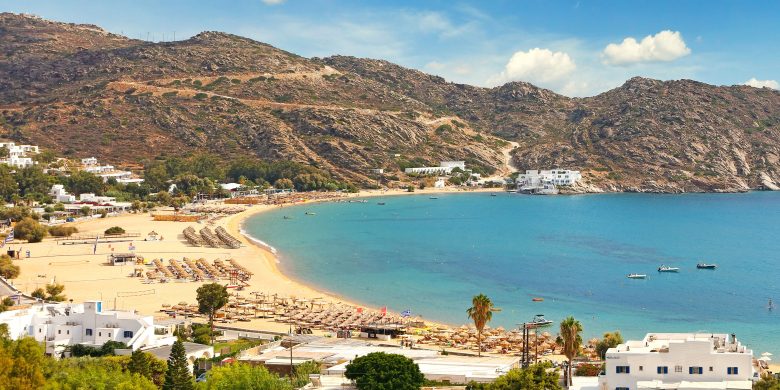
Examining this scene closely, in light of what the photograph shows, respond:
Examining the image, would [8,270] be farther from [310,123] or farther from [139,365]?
[310,123]

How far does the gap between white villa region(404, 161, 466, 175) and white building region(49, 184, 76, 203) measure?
73.5 metres

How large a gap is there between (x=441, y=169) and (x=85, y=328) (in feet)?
442

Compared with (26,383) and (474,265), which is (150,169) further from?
(26,383)


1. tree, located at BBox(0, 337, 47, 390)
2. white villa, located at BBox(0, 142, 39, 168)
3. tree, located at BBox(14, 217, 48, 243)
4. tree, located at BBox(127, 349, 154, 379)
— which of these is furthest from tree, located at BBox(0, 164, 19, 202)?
tree, located at BBox(0, 337, 47, 390)

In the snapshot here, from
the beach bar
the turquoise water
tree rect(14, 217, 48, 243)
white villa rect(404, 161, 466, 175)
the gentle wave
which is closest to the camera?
the turquoise water

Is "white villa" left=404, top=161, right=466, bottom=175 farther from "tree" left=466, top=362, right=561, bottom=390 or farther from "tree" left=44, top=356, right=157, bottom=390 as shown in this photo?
"tree" left=466, top=362, right=561, bottom=390

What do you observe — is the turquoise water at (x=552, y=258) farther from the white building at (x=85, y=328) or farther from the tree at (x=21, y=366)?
the tree at (x=21, y=366)

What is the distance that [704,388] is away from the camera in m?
24.5

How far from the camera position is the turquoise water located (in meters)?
53.5

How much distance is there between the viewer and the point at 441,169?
168m

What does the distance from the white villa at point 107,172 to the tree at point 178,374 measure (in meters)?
101

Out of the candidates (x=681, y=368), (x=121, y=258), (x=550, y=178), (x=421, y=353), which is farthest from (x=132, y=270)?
(x=550, y=178)

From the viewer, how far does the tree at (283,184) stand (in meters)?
144

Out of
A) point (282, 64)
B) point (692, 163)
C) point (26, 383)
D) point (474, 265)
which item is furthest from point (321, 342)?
point (282, 64)
